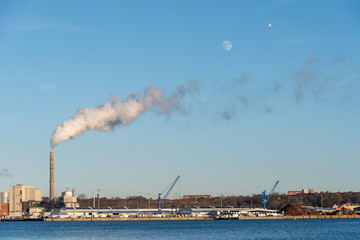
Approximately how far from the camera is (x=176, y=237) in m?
112

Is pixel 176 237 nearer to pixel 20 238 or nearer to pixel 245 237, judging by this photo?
pixel 245 237

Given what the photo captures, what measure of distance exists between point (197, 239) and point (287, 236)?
17056 mm

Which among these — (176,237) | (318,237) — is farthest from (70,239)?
(318,237)

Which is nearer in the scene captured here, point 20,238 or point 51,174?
point 20,238

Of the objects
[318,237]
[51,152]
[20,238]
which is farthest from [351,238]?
[51,152]

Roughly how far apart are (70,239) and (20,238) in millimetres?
12413

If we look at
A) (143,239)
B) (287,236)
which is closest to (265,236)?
(287,236)

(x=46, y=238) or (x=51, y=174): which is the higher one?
(x=51, y=174)

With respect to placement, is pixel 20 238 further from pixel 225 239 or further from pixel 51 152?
pixel 51 152

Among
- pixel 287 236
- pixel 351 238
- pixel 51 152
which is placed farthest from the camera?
pixel 51 152

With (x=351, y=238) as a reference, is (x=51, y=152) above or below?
above

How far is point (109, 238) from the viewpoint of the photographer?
108812 millimetres

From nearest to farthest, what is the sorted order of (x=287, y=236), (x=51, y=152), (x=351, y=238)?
(x=351, y=238)
(x=287, y=236)
(x=51, y=152)

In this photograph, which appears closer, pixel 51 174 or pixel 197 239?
pixel 197 239
